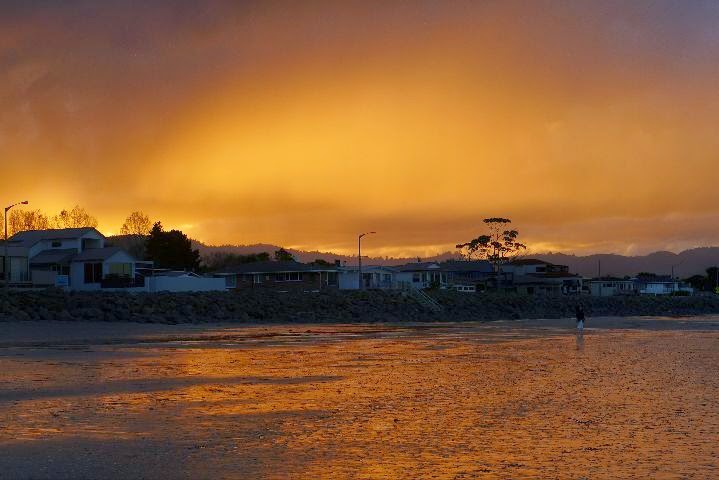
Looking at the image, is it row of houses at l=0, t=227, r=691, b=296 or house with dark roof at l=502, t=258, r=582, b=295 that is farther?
house with dark roof at l=502, t=258, r=582, b=295

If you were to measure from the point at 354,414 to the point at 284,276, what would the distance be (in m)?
91.3

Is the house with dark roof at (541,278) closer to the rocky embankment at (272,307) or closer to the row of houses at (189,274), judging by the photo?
the row of houses at (189,274)

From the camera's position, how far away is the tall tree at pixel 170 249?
416ft

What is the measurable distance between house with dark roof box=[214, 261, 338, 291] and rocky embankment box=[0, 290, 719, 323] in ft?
35.9

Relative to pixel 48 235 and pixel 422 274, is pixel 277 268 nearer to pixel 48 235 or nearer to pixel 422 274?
pixel 48 235

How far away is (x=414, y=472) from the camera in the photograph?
13.4 m

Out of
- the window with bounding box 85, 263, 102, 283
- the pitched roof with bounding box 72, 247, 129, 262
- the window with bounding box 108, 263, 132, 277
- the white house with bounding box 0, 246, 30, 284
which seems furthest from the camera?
the window with bounding box 108, 263, 132, 277

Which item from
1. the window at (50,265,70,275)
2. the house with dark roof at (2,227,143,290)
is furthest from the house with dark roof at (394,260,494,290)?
the window at (50,265,70,275)

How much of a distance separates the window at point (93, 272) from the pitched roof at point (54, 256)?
266 centimetres

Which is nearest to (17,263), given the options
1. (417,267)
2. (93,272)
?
(93,272)

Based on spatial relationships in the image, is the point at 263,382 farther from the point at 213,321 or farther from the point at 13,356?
the point at 213,321

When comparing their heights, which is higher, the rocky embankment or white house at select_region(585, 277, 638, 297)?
white house at select_region(585, 277, 638, 297)

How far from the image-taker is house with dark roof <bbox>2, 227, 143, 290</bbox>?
289ft

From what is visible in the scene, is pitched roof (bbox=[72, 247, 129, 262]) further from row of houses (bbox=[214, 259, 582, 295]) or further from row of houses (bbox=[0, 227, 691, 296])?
row of houses (bbox=[214, 259, 582, 295])
